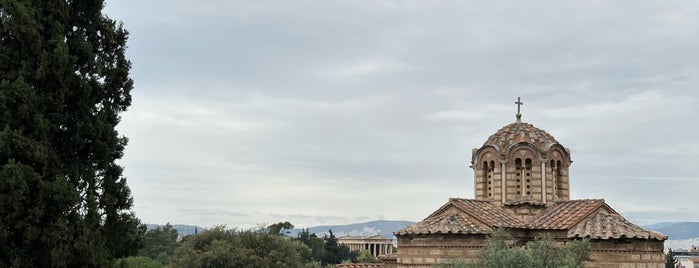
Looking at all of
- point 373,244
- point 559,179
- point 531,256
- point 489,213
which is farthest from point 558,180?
point 373,244

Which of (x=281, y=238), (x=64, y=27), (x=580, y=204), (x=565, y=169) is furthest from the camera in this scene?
(x=281, y=238)

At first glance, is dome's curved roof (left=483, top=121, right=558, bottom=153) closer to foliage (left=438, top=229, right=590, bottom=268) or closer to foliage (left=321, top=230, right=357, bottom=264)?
foliage (left=438, top=229, right=590, bottom=268)

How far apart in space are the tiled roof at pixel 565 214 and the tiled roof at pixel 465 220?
0.77 m

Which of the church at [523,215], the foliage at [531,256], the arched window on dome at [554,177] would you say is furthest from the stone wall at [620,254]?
the arched window on dome at [554,177]

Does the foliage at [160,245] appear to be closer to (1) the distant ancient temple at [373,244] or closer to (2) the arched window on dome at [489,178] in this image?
(1) the distant ancient temple at [373,244]

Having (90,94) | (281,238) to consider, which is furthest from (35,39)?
(281,238)

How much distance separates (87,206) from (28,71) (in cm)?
312

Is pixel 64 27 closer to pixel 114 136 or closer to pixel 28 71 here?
pixel 28 71

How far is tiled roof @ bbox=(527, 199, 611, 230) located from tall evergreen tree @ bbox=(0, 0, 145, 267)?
14634mm

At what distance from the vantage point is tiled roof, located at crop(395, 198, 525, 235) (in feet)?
84.5

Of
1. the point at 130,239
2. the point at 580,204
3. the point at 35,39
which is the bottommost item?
the point at 130,239

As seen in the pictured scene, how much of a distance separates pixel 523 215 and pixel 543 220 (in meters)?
1.50

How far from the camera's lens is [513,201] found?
2822cm

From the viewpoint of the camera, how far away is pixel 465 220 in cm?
2652
